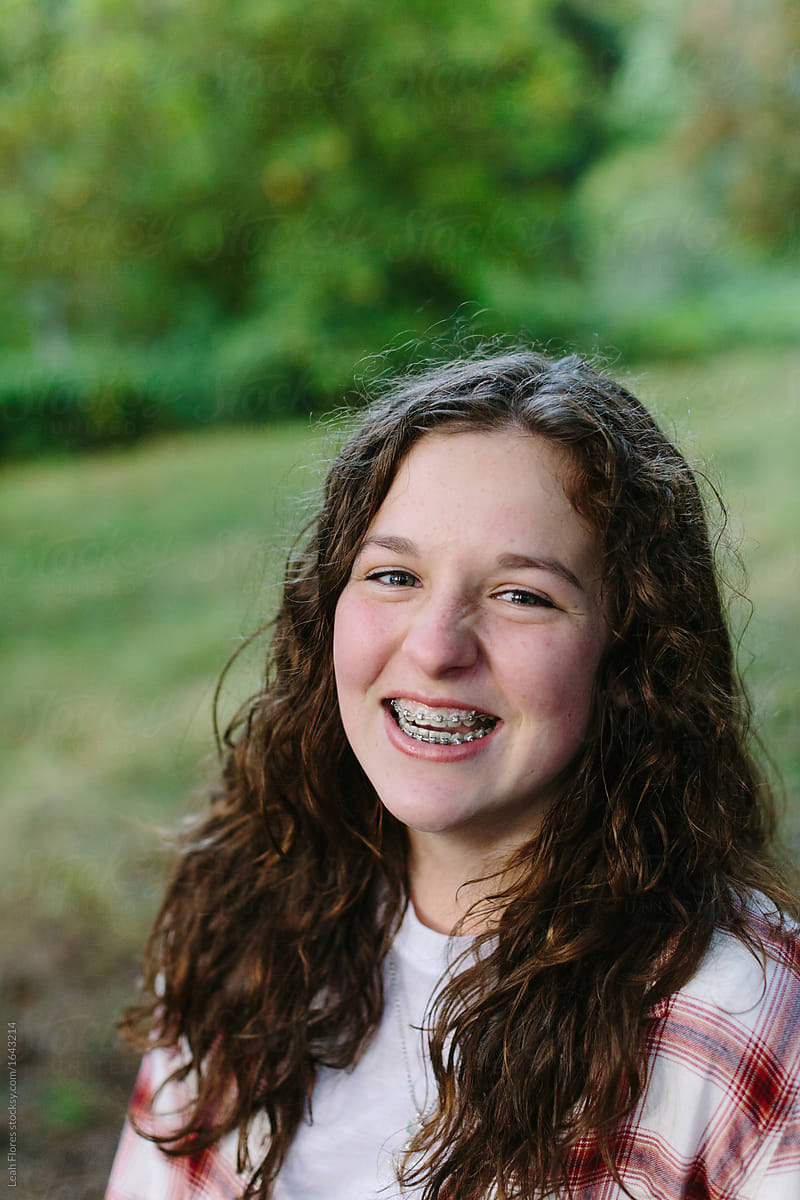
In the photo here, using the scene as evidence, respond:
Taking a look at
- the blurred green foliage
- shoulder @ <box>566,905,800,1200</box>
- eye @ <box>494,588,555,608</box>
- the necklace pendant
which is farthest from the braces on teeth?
the blurred green foliage

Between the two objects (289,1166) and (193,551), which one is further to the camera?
(193,551)

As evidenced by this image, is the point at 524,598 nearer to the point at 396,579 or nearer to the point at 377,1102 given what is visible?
the point at 396,579

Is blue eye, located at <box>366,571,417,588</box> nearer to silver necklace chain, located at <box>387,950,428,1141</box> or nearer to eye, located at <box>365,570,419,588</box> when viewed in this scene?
eye, located at <box>365,570,419,588</box>

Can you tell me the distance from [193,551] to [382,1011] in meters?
3.29

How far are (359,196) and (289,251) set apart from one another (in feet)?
1.28

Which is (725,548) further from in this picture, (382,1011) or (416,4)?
(416,4)

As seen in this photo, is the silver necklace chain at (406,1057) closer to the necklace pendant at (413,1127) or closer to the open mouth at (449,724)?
the necklace pendant at (413,1127)

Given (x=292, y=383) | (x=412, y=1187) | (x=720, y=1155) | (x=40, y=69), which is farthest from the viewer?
(x=292, y=383)

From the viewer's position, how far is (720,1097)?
3.79 ft

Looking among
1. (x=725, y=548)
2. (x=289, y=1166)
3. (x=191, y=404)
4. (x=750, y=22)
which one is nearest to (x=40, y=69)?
(x=191, y=404)

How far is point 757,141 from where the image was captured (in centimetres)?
433

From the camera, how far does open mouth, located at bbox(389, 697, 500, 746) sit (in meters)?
1.21

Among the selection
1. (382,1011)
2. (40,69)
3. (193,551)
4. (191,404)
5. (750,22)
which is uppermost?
(750,22)

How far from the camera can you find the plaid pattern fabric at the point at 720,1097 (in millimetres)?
1147
